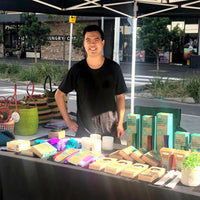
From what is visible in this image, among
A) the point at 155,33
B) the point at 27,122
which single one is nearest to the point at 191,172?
the point at 27,122

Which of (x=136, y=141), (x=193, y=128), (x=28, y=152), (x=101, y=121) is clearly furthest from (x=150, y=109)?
(x=193, y=128)

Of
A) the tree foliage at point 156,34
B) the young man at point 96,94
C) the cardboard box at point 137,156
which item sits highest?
the tree foliage at point 156,34

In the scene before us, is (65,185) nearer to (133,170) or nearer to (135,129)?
(133,170)

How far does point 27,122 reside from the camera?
16.4ft

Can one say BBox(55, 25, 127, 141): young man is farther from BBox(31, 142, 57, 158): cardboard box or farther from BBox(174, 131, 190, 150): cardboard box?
BBox(174, 131, 190, 150): cardboard box

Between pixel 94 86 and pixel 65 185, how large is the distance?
110cm

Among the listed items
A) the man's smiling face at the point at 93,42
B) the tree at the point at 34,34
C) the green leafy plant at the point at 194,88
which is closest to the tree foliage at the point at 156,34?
the tree at the point at 34,34

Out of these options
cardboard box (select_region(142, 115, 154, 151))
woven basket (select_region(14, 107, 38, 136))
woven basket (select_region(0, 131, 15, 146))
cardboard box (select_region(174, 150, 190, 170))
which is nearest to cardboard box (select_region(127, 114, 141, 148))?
cardboard box (select_region(142, 115, 154, 151))

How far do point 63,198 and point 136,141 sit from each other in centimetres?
80

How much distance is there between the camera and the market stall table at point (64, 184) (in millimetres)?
2141

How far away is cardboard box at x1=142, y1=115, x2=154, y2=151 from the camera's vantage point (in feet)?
9.29

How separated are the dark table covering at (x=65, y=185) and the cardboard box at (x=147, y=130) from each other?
650 millimetres

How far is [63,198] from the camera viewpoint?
248cm

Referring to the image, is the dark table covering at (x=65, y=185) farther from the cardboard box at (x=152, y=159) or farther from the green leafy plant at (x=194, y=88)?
the green leafy plant at (x=194, y=88)
